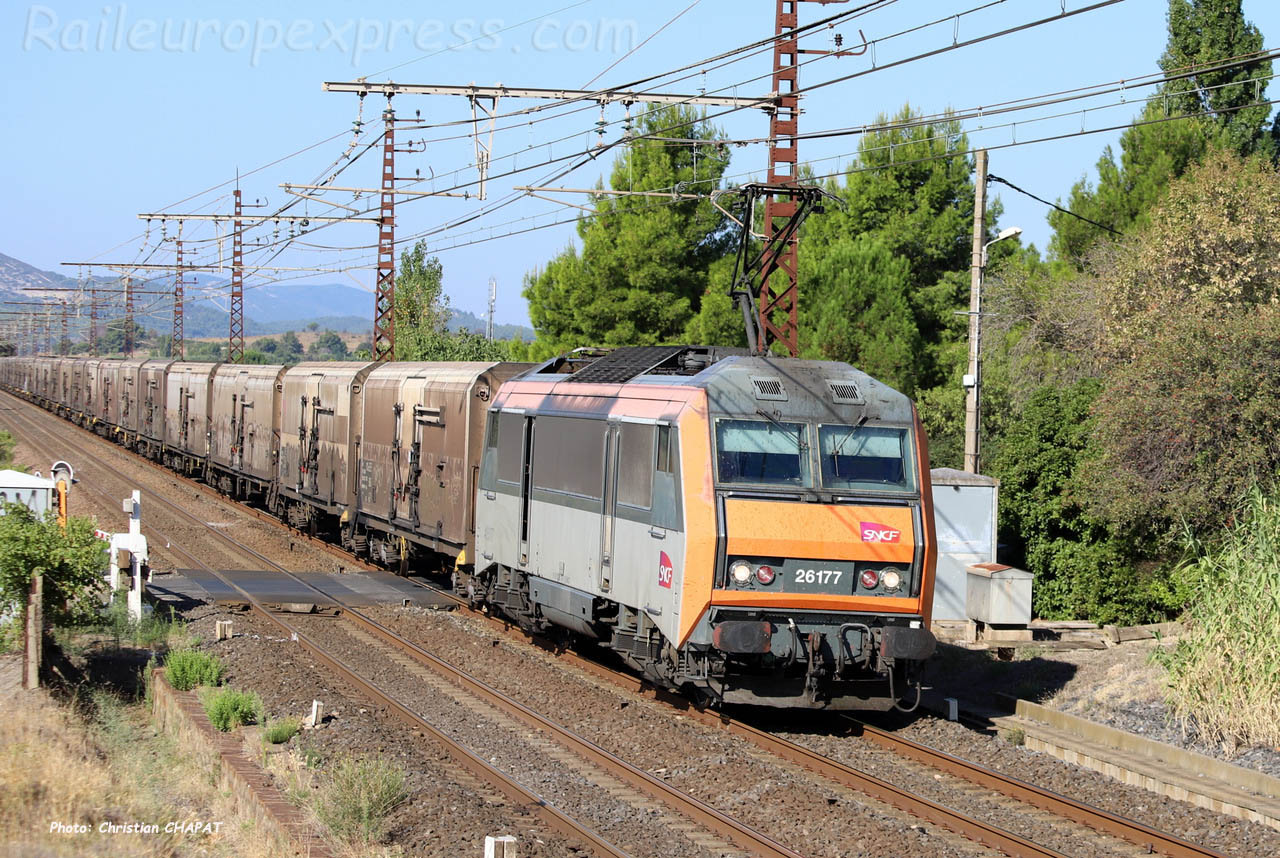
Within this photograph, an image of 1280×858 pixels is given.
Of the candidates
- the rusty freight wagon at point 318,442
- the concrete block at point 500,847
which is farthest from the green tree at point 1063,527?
the concrete block at point 500,847

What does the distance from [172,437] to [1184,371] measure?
29690mm

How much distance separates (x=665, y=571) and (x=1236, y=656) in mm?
5078

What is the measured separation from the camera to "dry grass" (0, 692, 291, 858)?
7.87 m

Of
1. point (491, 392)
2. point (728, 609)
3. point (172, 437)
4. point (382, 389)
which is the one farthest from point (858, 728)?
point (172, 437)

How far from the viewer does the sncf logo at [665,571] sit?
36.2 ft

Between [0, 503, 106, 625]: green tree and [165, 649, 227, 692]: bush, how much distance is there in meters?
1.27

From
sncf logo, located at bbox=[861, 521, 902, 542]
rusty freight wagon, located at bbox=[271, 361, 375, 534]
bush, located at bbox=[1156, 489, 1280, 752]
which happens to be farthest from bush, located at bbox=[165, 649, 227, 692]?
rusty freight wagon, located at bbox=[271, 361, 375, 534]

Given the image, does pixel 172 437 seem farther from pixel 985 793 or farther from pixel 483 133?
pixel 985 793

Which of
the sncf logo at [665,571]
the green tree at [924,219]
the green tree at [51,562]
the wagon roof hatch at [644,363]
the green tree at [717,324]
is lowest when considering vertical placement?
the green tree at [51,562]

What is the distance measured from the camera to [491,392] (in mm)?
17609

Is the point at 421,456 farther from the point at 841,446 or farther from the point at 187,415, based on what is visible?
the point at 187,415

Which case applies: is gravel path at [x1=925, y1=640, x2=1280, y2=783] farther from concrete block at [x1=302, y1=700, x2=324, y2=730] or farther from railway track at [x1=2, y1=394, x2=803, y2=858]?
concrete block at [x1=302, y1=700, x2=324, y2=730]

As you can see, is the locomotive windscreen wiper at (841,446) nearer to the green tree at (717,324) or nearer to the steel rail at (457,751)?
the steel rail at (457,751)

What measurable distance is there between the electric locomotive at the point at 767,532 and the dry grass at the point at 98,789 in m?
3.95
